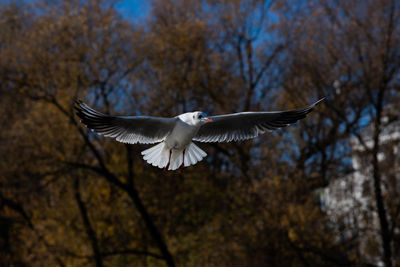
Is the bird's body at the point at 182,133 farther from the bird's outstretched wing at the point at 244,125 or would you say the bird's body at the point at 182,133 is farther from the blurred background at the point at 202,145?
the blurred background at the point at 202,145

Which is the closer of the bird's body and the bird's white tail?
the bird's body

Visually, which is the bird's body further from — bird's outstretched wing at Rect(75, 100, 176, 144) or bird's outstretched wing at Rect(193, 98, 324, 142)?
bird's outstretched wing at Rect(193, 98, 324, 142)

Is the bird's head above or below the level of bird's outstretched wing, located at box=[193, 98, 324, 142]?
below

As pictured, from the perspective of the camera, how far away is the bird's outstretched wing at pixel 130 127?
19.2ft

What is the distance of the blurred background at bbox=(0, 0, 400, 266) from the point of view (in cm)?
1192

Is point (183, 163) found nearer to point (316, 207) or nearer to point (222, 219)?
point (316, 207)

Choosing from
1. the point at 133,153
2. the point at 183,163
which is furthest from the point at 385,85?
the point at 183,163

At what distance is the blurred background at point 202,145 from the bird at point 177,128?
209 inches

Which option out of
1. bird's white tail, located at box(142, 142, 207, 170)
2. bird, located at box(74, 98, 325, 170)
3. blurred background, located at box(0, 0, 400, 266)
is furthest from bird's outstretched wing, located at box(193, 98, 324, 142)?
blurred background, located at box(0, 0, 400, 266)

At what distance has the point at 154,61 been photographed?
49.8 feet

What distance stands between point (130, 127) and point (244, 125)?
1425 millimetres

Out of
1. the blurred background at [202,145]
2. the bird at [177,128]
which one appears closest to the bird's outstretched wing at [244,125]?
the bird at [177,128]

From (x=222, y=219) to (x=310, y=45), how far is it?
16.8ft

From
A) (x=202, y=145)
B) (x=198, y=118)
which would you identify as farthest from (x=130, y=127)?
(x=202, y=145)
